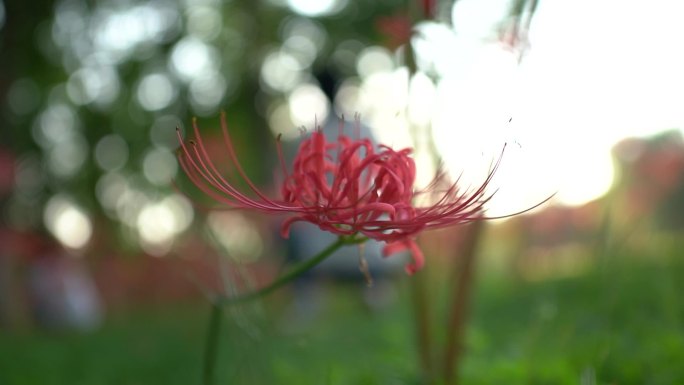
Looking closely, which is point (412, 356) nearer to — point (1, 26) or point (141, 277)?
point (1, 26)

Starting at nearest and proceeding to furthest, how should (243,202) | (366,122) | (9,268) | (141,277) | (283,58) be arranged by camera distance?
(243,202)
(366,122)
(9,268)
(141,277)
(283,58)

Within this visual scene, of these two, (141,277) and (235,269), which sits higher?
(141,277)

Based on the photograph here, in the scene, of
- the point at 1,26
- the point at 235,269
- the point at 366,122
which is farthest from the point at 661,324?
the point at 1,26

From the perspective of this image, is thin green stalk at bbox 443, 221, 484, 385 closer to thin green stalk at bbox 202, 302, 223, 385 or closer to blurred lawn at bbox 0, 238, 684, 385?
blurred lawn at bbox 0, 238, 684, 385

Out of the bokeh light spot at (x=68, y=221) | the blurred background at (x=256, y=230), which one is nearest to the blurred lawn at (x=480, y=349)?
the blurred background at (x=256, y=230)

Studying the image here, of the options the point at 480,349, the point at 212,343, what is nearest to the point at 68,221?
the point at 480,349

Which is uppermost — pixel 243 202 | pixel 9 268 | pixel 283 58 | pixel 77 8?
pixel 283 58

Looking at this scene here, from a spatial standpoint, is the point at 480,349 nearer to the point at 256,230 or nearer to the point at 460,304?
the point at 460,304

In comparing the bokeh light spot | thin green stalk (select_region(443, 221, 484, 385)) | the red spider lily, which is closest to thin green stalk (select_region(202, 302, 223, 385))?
the red spider lily
